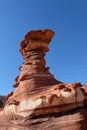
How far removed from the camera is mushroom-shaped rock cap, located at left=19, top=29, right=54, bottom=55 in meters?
23.0

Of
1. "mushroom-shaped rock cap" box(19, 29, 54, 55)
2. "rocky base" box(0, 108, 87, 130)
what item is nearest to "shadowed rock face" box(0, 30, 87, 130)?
"rocky base" box(0, 108, 87, 130)

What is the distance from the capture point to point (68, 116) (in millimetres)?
17125

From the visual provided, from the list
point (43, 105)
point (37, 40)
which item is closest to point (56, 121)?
point (43, 105)

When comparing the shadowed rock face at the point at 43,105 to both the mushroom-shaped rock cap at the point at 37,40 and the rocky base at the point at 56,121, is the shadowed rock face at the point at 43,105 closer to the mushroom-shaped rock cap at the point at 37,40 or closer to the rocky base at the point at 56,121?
the rocky base at the point at 56,121

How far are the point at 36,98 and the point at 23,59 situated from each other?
6.53 meters

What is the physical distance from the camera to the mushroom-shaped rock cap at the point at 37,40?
2302 centimetres

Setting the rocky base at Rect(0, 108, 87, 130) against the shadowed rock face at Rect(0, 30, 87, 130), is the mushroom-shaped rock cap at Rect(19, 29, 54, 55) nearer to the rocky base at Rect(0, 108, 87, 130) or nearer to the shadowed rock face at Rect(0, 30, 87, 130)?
the shadowed rock face at Rect(0, 30, 87, 130)

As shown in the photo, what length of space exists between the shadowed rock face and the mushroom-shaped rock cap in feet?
5.69

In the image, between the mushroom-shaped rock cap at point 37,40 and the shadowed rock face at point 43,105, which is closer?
the shadowed rock face at point 43,105

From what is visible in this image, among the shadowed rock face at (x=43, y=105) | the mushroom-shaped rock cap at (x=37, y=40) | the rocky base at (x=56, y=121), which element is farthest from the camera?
the mushroom-shaped rock cap at (x=37, y=40)

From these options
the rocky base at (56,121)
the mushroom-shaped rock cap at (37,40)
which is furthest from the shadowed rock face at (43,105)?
the mushroom-shaped rock cap at (37,40)

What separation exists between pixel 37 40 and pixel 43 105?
23.8 ft

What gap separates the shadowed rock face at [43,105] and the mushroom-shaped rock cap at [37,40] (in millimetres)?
1735

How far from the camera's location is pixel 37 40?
76.2 ft
